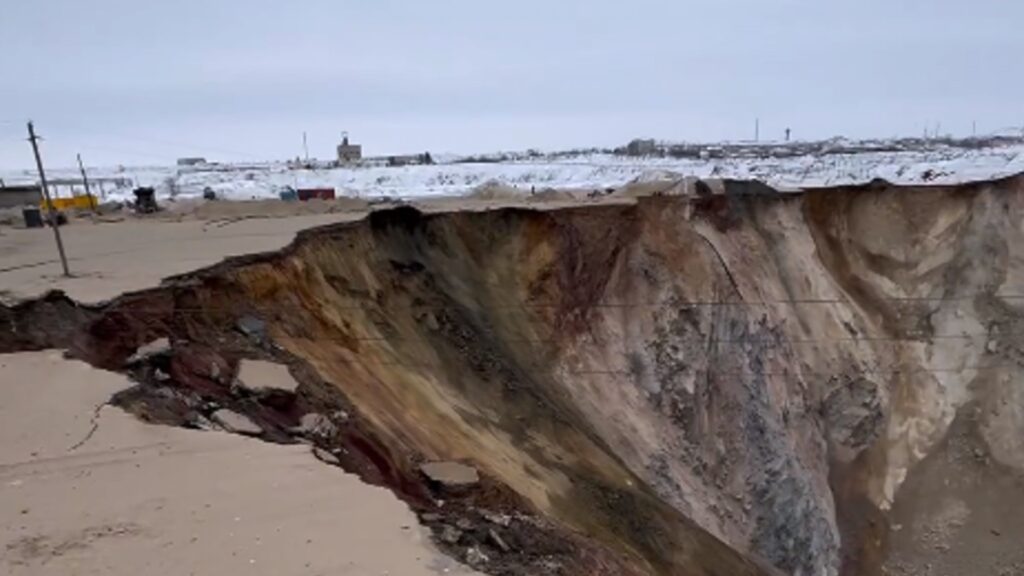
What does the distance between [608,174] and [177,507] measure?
Result: 123 ft

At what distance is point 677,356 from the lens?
1789 centimetres

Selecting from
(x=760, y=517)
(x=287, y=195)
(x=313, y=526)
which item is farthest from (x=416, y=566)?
(x=287, y=195)

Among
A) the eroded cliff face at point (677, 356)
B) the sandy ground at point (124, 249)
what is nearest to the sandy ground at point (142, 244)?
the sandy ground at point (124, 249)

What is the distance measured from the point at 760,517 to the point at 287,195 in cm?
2482

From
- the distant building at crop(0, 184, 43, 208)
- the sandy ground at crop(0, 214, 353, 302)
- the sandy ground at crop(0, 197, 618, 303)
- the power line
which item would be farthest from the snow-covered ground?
the sandy ground at crop(0, 214, 353, 302)

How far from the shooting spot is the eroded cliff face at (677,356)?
391 inches

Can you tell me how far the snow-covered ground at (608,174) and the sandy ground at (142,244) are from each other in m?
11.5

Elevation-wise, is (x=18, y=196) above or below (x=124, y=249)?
above

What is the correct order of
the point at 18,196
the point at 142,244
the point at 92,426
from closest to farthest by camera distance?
1. the point at 92,426
2. the point at 142,244
3. the point at 18,196

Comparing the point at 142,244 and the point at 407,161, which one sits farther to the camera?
the point at 407,161

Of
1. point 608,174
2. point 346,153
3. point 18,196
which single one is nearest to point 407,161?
point 346,153

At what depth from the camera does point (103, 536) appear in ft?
14.8

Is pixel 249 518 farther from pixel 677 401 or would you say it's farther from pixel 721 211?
pixel 721 211

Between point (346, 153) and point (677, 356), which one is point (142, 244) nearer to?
point (677, 356)
